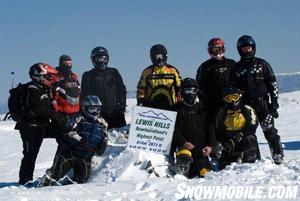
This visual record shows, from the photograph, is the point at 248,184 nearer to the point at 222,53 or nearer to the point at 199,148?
the point at 199,148

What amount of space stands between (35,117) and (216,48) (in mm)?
3533

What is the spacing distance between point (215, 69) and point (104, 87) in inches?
90.0

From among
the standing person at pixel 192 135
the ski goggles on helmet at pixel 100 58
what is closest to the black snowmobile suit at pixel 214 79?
the standing person at pixel 192 135

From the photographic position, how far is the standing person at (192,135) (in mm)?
8375

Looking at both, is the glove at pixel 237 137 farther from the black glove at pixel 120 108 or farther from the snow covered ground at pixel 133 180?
the black glove at pixel 120 108

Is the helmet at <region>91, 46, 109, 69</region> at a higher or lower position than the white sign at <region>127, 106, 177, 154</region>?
higher

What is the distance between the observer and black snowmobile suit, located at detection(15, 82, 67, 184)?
8.91 metres

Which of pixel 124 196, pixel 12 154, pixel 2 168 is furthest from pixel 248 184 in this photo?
pixel 12 154

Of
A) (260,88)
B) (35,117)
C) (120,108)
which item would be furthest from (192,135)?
(35,117)

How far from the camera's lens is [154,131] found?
8562 mm

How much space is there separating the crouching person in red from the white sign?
53cm

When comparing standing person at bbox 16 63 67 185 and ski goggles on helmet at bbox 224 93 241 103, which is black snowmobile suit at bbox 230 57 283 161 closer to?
ski goggles on helmet at bbox 224 93 241 103

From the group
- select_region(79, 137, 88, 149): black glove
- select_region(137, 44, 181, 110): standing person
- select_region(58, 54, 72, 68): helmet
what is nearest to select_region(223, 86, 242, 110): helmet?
select_region(137, 44, 181, 110): standing person
